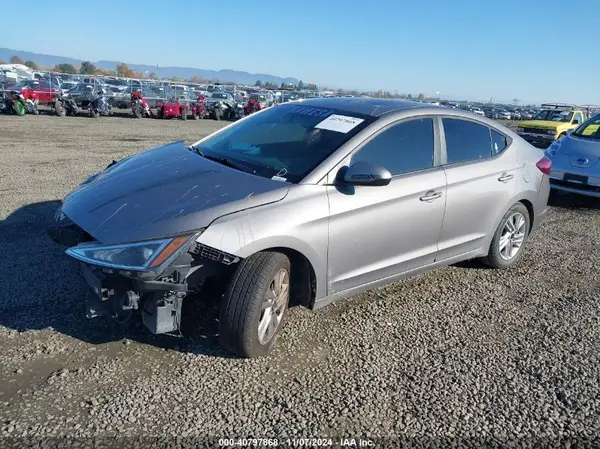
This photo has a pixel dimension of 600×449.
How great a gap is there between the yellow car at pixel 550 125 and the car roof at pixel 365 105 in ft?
42.0

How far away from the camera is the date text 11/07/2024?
8.58ft

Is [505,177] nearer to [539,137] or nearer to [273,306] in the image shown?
[273,306]

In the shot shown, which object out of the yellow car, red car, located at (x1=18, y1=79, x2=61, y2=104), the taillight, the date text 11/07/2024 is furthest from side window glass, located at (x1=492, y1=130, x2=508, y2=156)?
red car, located at (x1=18, y1=79, x2=61, y2=104)

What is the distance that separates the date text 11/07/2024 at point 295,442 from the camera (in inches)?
103

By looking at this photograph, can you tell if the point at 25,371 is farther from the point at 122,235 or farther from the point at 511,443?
the point at 511,443

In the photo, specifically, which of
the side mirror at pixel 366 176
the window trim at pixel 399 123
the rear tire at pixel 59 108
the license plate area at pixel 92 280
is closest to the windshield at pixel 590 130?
the window trim at pixel 399 123

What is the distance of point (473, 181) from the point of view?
14.7 feet

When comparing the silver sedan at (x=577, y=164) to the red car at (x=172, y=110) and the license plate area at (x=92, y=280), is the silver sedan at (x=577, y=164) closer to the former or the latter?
the license plate area at (x=92, y=280)

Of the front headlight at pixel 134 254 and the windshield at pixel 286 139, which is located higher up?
the windshield at pixel 286 139

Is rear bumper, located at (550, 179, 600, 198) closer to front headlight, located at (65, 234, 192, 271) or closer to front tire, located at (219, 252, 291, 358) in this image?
front tire, located at (219, 252, 291, 358)

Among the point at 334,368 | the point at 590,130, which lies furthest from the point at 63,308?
the point at 590,130

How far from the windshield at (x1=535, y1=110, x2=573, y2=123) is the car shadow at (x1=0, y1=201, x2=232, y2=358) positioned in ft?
58.3

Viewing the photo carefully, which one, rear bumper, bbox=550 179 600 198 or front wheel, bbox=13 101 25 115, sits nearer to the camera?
rear bumper, bbox=550 179 600 198

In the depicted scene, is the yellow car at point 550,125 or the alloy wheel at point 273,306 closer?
the alloy wheel at point 273,306
